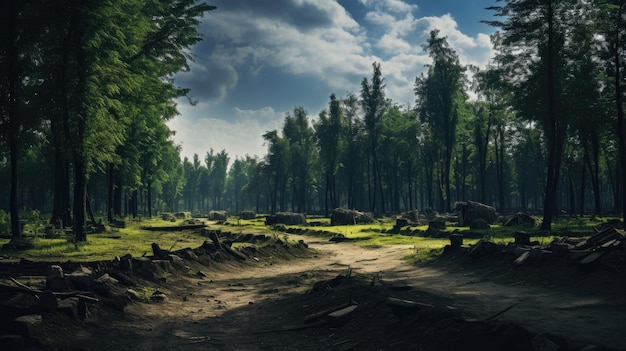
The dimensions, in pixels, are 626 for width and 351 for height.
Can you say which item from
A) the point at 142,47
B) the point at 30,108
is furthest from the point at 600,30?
the point at 30,108

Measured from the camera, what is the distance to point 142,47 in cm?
2884

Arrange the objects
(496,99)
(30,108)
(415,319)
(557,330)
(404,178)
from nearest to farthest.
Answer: (557,330) → (415,319) → (30,108) → (496,99) → (404,178)

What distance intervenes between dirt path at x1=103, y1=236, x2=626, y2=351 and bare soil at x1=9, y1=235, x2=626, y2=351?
0.02 meters

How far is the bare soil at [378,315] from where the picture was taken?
6512 millimetres

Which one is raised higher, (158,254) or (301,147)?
(301,147)

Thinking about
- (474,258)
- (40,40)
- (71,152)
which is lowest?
(474,258)

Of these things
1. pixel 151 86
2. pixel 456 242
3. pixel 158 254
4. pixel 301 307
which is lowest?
pixel 301 307

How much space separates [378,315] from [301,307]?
255cm

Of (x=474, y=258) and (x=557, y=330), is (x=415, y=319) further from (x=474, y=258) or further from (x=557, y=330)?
(x=474, y=258)

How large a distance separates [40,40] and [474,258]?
23518 millimetres

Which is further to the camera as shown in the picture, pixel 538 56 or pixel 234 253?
pixel 538 56

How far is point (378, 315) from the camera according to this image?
26.4 feet

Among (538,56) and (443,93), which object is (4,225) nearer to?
(538,56)

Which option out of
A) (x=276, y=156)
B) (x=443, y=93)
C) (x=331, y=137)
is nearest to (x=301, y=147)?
(x=276, y=156)
